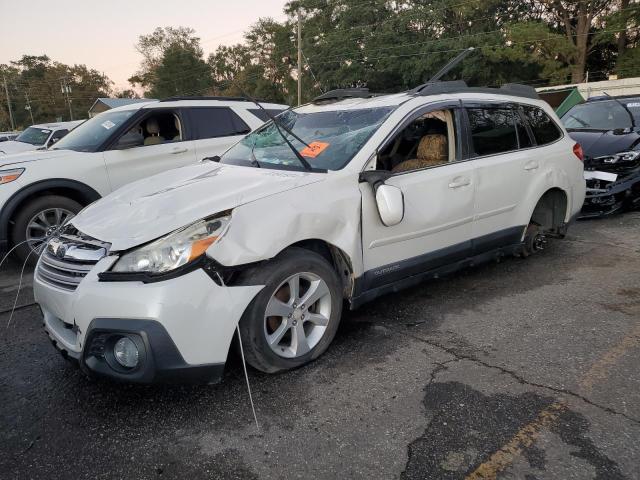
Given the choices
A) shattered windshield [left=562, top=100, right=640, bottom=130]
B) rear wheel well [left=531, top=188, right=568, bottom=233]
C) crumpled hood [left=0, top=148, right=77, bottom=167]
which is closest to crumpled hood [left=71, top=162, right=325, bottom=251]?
crumpled hood [left=0, top=148, right=77, bottom=167]

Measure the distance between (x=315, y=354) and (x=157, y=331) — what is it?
1.02 metres

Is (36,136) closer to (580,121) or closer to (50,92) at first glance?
(580,121)

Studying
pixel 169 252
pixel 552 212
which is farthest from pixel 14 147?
pixel 552 212

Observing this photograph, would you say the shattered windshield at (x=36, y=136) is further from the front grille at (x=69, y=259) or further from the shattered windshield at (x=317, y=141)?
the front grille at (x=69, y=259)

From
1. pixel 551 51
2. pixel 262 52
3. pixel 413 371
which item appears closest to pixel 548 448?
pixel 413 371

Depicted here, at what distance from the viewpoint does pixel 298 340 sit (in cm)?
282

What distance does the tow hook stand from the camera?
4.73 m

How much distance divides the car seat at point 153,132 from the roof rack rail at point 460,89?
3.47 meters

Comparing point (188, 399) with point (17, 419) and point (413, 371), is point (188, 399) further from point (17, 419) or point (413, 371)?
point (413, 371)

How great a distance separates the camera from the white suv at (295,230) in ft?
7.72

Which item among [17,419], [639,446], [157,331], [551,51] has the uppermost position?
[551,51]

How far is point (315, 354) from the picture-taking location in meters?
2.91

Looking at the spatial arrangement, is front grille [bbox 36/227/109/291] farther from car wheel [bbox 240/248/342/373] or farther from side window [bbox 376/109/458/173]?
side window [bbox 376/109/458/173]

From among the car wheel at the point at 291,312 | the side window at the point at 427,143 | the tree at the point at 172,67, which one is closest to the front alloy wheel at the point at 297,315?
the car wheel at the point at 291,312
